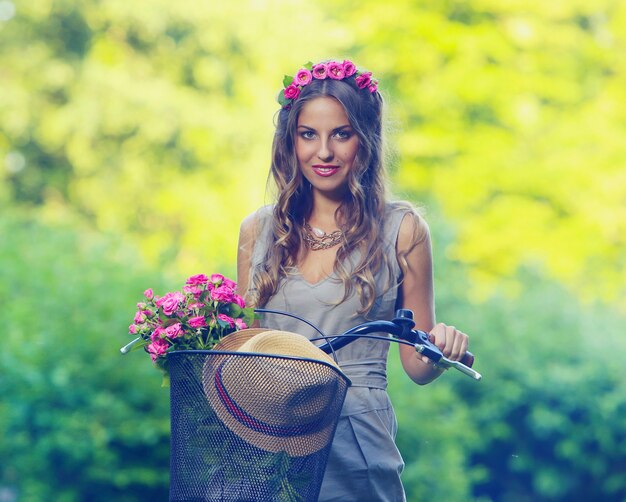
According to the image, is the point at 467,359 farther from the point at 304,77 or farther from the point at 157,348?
the point at 304,77

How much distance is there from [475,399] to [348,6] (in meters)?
11.4

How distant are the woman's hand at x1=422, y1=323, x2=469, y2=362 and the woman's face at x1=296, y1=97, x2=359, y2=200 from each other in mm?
679

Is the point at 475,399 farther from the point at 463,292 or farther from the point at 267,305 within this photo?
the point at 267,305

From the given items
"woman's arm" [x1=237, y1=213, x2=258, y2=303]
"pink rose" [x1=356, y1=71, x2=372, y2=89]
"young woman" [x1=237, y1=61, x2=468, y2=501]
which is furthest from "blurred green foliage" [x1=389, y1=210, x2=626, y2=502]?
"pink rose" [x1=356, y1=71, x2=372, y2=89]

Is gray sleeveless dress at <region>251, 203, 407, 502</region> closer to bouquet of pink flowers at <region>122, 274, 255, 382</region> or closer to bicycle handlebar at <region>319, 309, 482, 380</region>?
bicycle handlebar at <region>319, 309, 482, 380</region>

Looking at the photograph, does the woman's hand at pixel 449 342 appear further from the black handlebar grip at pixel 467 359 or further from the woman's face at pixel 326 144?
the woman's face at pixel 326 144

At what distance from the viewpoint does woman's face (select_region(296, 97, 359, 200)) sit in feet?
11.4

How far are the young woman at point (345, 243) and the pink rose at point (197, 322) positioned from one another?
24.5 inches

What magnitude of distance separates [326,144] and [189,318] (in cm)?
A: 84

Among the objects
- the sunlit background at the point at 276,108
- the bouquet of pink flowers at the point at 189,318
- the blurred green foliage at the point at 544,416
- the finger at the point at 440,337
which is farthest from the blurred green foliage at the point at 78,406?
the sunlit background at the point at 276,108

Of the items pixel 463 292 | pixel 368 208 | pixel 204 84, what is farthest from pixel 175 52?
pixel 368 208

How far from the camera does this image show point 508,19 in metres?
18.2

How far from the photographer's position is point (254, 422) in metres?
2.62

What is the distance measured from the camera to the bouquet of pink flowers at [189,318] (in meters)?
2.85
